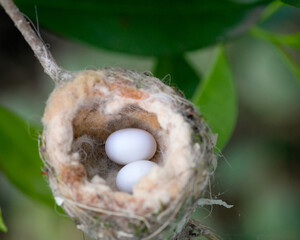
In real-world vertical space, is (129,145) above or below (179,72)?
above

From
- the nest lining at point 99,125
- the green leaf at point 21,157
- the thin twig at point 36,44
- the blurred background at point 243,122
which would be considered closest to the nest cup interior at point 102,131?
the nest lining at point 99,125

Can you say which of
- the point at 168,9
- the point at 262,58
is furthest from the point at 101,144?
the point at 262,58

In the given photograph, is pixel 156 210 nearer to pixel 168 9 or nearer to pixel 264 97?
pixel 168 9

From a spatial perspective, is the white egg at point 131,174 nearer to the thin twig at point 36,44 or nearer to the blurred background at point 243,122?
the thin twig at point 36,44

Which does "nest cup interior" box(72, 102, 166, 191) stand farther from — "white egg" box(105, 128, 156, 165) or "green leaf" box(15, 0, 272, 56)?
"green leaf" box(15, 0, 272, 56)

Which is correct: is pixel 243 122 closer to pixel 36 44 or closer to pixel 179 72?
pixel 179 72

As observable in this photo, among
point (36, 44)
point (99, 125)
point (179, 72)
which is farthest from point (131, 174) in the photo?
point (179, 72)
